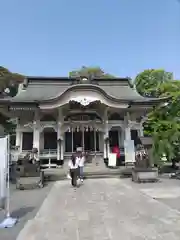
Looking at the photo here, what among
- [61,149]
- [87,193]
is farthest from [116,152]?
[87,193]

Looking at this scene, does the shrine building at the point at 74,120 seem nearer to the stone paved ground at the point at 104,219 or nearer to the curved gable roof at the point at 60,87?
the curved gable roof at the point at 60,87

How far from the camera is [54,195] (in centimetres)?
825

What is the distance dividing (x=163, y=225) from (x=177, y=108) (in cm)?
1354

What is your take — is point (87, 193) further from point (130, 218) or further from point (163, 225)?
point (163, 225)

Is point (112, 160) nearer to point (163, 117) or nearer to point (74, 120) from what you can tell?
point (74, 120)

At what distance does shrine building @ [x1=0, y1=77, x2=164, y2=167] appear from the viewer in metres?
15.7

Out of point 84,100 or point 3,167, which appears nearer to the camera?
point 3,167

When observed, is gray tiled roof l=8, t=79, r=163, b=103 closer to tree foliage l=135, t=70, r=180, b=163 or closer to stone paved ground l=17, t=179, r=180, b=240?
tree foliage l=135, t=70, r=180, b=163

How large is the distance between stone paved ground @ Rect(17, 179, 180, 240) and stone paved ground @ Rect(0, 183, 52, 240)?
0.60ft

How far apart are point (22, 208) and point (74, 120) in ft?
35.1

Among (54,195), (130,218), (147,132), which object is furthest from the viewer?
(147,132)

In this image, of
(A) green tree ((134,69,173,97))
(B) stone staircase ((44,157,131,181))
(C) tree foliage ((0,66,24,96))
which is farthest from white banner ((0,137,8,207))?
(C) tree foliage ((0,66,24,96))

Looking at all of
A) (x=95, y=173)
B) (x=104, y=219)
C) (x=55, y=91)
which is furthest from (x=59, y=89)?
(x=104, y=219)

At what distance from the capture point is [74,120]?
55.0ft
